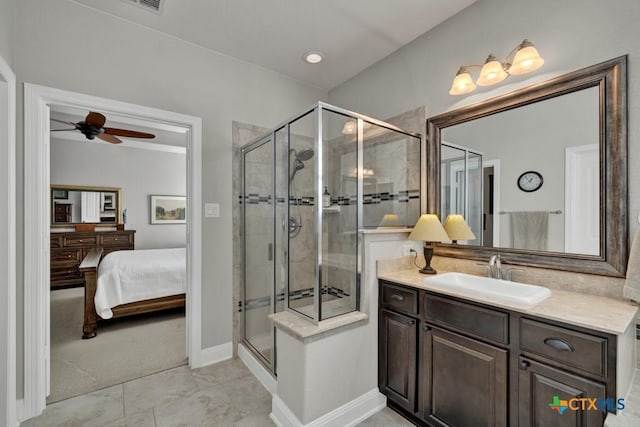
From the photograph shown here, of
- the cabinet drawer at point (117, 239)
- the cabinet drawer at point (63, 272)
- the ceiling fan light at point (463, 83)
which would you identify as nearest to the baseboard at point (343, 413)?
the ceiling fan light at point (463, 83)

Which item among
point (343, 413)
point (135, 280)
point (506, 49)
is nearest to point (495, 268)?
point (343, 413)

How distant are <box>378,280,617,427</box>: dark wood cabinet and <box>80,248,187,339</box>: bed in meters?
2.49

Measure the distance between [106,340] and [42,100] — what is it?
2371 millimetres

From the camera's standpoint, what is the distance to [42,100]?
1.87 m

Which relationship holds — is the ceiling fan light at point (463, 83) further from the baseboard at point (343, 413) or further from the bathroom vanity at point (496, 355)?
the baseboard at point (343, 413)

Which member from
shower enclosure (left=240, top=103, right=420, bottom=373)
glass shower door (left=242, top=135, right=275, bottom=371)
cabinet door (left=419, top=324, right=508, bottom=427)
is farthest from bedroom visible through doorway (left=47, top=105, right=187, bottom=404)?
cabinet door (left=419, top=324, right=508, bottom=427)

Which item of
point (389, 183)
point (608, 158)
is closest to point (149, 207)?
point (389, 183)

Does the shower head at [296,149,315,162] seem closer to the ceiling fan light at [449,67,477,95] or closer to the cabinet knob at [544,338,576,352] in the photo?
the ceiling fan light at [449,67,477,95]

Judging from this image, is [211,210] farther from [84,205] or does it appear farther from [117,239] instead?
[84,205]

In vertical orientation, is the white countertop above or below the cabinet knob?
above

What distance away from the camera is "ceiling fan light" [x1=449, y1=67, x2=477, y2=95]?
1925 mm

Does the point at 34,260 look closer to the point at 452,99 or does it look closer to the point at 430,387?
the point at 430,387

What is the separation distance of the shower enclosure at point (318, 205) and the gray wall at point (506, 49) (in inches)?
19.6

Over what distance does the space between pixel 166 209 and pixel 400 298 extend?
19.4ft
